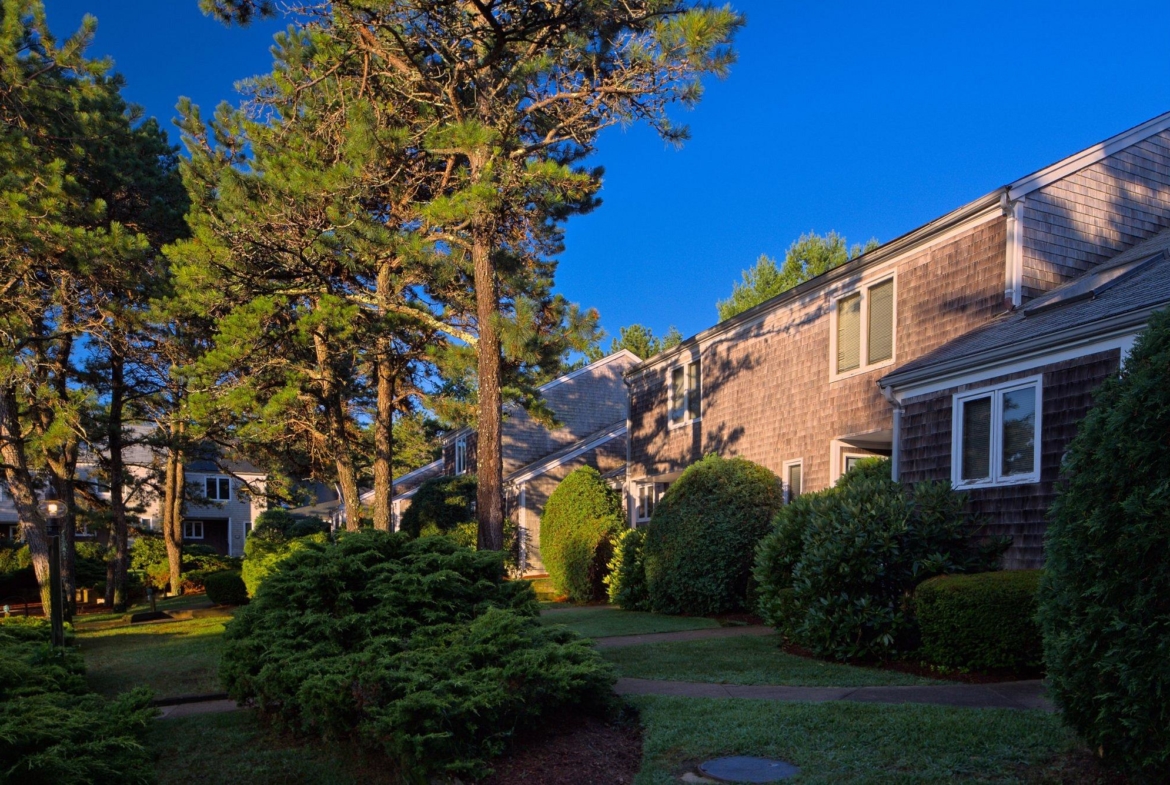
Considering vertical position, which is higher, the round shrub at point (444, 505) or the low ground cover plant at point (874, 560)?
the low ground cover plant at point (874, 560)

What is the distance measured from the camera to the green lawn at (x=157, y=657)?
9.75 m

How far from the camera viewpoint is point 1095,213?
40.4 feet

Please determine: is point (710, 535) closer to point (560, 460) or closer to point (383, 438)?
point (383, 438)

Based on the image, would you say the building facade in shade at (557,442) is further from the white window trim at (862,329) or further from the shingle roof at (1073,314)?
the shingle roof at (1073,314)

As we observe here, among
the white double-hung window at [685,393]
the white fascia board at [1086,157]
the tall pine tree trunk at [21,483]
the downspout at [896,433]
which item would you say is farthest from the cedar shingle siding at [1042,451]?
the tall pine tree trunk at [21,483]

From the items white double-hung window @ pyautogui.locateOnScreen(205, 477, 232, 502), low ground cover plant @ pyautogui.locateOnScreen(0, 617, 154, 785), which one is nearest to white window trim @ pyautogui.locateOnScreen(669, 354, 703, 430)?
low ground cover plant @ pyautogui.locateOnScreen(0, 617, 154, 785)

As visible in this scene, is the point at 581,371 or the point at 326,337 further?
the point at 581,371

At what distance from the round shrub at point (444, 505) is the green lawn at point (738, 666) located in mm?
15145

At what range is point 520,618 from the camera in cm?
700

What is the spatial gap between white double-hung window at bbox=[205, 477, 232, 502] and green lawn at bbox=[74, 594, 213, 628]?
21.0m

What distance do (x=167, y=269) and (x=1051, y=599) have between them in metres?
19.3

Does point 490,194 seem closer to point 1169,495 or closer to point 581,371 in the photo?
point 1169,495

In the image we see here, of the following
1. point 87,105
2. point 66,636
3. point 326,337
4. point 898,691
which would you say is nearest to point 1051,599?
point 898,691

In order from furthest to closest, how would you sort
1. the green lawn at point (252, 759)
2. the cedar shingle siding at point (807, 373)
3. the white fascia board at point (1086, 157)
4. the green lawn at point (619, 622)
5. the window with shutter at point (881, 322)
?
the window with shutter at point (881, 322)
the green lawn at point (619, 622)
the cedar shingle siding at point (807, 373)
the white fascia board at point (1086, 157)
the green lawn at point (252, 759)
